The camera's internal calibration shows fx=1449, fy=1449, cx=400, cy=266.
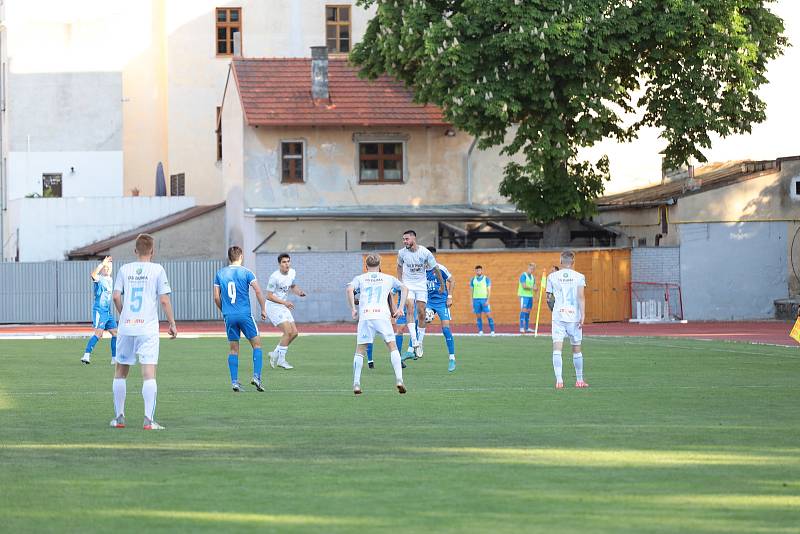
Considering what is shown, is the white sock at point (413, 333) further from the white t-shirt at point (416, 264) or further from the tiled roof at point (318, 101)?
the tiled roof at point (318, 101)

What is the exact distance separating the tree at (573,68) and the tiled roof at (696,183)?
3.20 m

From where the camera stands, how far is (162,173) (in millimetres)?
60156

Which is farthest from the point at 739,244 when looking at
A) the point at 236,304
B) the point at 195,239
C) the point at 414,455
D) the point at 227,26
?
the point at 414,455

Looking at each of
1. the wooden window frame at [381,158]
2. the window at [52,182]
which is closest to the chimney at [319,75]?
the wooden window frame at [381,158]

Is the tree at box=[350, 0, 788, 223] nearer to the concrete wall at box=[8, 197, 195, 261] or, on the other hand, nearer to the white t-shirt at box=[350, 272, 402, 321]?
the concrete wall at box=[8, 197, 195, 261]

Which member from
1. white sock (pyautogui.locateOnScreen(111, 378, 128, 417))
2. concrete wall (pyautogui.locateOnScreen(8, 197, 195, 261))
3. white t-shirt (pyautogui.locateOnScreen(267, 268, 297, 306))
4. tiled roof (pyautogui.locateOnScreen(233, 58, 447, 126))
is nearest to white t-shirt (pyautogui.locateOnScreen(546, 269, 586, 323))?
white t-shirt (pyautogui.locateOnScreen(267, 268, 297, 306))

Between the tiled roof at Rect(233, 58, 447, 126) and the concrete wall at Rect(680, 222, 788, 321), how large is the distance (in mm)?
10158

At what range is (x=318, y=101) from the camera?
170ft

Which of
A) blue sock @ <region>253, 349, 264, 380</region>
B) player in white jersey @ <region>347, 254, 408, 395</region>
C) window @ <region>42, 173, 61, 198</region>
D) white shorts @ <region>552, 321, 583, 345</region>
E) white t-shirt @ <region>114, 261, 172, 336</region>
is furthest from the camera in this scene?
window @ <region>42, 173, 61, 198</region>

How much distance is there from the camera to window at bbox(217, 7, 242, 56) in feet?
206

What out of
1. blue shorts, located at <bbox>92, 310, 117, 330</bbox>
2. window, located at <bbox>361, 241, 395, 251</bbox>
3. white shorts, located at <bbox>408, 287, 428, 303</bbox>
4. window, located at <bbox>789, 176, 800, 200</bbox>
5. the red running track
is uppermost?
window, located at <bbox>789, 176, 800, 200</bbox>

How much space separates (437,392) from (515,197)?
88.3 ft

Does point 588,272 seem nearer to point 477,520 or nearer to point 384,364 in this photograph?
point 384,364

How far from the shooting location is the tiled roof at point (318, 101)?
167 feet
